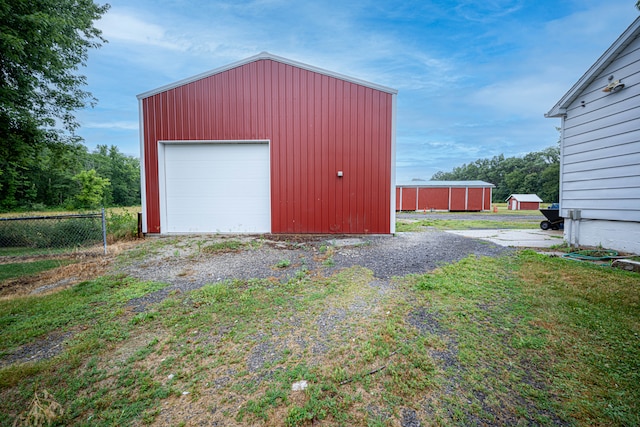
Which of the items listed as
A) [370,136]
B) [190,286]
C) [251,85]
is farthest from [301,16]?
[190,286]

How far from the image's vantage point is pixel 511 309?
8.60ft

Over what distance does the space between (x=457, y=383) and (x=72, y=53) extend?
14064mm

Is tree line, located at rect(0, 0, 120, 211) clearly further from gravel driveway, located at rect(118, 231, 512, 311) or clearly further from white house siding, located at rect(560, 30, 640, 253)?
white house siding, located at rect(560, 30, 640, 253)

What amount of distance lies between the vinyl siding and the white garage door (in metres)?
7.49

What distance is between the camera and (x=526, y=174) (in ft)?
142

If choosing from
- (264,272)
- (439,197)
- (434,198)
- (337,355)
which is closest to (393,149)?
(264,272)

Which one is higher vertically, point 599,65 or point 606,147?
point 599,65

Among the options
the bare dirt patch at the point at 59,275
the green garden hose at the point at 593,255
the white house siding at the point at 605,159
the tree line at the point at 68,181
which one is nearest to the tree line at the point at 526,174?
the white house siding at the point at 605,159

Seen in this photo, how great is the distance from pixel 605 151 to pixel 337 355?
22.7ft

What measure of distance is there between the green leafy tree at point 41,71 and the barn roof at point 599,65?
1227cm

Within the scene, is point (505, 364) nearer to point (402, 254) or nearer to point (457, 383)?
point (457, 383)

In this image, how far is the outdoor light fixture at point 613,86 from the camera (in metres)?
4.78

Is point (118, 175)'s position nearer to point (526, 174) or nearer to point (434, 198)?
point (434, 198)

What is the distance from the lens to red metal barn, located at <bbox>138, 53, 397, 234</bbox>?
681cm
